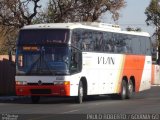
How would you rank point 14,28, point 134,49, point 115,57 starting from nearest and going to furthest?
point 115,57
point 134,49
point 14,28

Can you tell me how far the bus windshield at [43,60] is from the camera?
25156mm

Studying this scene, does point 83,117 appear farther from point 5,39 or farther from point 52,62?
point 5,39

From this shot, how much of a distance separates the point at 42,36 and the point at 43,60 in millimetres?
1129

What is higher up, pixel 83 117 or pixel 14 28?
pixel 14 28

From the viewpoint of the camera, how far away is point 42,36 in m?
25.7

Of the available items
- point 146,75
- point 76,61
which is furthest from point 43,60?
point 146,75

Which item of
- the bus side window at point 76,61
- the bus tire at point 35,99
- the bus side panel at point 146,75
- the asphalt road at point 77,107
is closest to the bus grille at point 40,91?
the asphalt road at point 77,107

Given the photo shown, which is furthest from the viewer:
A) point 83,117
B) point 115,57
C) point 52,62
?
point 115,57

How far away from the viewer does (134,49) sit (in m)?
31.9

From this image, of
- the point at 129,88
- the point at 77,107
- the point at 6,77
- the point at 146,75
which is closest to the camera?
the point at 77,107

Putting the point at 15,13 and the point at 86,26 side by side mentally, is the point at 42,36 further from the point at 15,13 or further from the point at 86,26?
the point at 15,13

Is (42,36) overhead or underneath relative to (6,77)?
overhead

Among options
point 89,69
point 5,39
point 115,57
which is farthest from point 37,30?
point 5,39

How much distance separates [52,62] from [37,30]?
1.74 meters
